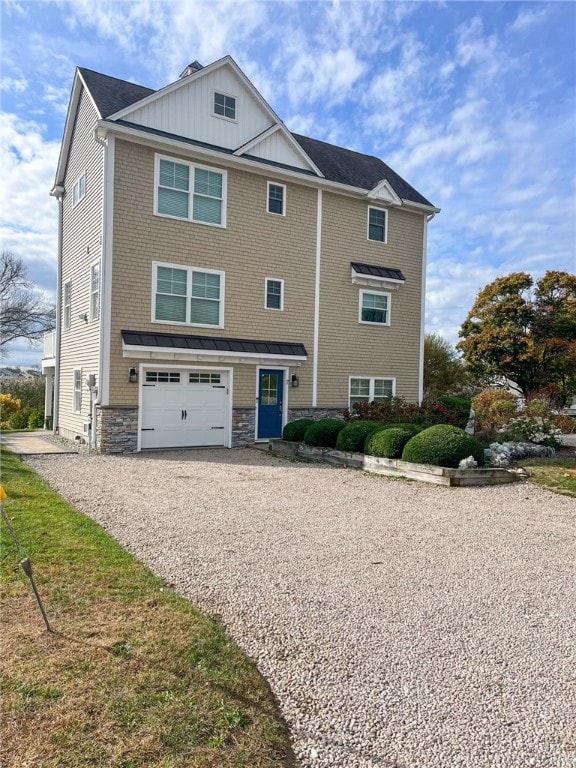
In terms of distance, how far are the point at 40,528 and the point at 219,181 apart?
38.8ft

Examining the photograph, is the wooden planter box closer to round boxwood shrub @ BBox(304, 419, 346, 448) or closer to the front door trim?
round boxwood shrub @ BBox(304, 419, 346, 448)

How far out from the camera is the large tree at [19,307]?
31702 millimetres

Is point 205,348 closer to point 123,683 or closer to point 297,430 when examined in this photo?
point 297,430

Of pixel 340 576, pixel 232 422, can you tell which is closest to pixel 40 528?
pixel 340 576

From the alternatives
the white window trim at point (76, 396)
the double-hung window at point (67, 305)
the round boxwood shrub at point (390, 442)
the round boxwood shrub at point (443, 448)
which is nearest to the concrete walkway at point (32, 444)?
the white window trim at point (76, 396)

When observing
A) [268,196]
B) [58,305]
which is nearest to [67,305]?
[58,305]

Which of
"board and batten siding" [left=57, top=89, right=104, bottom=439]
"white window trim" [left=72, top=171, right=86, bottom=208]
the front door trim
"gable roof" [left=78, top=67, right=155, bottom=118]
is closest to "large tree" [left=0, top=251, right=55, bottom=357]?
"board and batten siding" [left=57, top=89, right=104, bottom=439]

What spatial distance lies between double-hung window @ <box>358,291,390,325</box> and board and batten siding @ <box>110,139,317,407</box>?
214cm

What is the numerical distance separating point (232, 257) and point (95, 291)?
4007 mm

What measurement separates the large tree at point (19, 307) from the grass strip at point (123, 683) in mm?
31374

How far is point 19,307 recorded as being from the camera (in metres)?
32.0

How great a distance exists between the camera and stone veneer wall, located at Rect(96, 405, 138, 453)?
1298 centimetres

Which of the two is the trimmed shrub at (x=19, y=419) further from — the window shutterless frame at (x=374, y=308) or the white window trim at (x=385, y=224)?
the white window trim at (x=385, y=224)

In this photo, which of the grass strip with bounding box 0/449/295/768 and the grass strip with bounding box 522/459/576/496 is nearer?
the grass strip with bounding box 0/449/295/768
